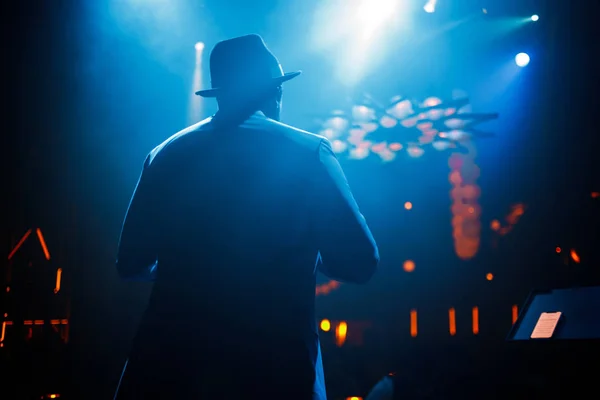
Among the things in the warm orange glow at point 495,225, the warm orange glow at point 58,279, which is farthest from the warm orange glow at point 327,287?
the warm orange glow at point 58,279

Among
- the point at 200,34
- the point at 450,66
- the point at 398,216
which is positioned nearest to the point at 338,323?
the point at 398,216

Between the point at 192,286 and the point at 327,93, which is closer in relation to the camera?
the point at 192,286

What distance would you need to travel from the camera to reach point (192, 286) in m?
0.83

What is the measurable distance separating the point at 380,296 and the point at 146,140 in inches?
183

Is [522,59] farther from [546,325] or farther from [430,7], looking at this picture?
[546,325]

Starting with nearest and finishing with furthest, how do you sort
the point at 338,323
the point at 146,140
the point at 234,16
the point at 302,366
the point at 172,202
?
the point at 302,366 → the point at 172,202 → the point at 234,16 → the point at 146,140 → the point at 338,323

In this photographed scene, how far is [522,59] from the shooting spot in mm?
6871

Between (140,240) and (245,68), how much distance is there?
1.26 feet

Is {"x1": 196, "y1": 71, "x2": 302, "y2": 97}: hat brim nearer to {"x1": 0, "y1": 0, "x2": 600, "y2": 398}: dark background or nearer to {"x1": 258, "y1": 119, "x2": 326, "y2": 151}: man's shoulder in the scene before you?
{"x1": 258, "y1": 119, "x2": 326, "y2": 151}: man's shoulder

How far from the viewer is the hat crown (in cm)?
99

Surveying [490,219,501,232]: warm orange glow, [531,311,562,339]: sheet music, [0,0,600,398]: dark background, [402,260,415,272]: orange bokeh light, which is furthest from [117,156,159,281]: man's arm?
[490,219,501,232]: warm orange glow

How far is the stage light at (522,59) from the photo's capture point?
22.4 feet

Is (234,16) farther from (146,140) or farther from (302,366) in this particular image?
(302,366)

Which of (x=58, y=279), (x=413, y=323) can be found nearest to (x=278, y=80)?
(x=58, y=279)
